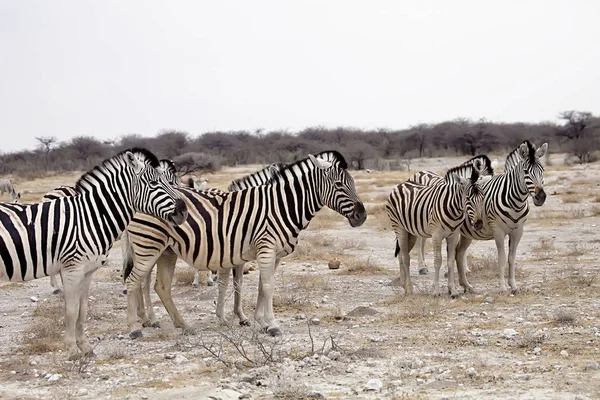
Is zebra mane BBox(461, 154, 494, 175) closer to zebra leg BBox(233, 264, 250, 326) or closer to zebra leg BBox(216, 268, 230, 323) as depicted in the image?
zebra leg BBox(233, 264, 250, 326)

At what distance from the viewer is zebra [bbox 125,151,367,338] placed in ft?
26.6

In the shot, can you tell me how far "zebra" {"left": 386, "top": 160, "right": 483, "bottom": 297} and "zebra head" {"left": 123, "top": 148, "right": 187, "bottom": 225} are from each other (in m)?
3.96

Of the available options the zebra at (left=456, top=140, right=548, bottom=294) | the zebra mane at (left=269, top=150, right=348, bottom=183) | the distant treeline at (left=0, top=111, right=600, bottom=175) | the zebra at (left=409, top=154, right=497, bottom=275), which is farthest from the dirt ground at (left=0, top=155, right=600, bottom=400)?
the distant treeline at (left=0, top=111, right=600, bottom=175)

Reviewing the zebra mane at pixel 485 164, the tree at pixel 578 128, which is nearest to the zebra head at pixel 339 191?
the zebra mane at pixel 485 164

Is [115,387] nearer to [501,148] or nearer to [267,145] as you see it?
[501,148]

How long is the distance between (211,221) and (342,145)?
57842 millimetres

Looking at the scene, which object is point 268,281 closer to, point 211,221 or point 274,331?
point 274,331

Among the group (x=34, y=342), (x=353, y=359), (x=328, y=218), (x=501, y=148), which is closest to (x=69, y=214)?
(x=34, y=342)

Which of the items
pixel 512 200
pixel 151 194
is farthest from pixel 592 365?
pixel 151 194

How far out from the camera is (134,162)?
743 cm

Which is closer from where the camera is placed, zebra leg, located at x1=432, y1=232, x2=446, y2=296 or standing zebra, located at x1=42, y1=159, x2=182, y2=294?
standing zebra, located at x1=42, y1=159, x2=182, y2=294

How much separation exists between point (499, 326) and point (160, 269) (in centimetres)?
396

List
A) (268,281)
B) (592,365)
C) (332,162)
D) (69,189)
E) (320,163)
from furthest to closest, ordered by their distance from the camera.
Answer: (69,189) → (332,162) → (320,163) → (268,281) → (592,365)

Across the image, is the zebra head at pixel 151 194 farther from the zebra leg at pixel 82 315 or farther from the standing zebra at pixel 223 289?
the standing zebra at pixel 223 289
